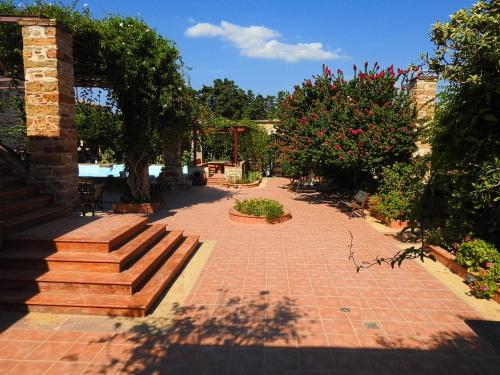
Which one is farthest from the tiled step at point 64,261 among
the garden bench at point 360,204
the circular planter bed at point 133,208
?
the garden bench at point 360,204

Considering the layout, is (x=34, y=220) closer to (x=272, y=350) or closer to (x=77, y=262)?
(x=77, y=262)

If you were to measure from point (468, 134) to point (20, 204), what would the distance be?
24.0 ft

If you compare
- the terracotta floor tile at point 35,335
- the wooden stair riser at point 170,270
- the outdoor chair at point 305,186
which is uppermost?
the outdoor chair at point 305,186

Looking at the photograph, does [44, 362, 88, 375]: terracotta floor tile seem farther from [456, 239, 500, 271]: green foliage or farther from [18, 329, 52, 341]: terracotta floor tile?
[456, 239, 500, 271]: green foliage

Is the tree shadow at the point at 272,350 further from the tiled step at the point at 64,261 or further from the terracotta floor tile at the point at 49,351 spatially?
the tiled step at the point at 64,261

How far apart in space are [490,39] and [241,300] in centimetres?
446

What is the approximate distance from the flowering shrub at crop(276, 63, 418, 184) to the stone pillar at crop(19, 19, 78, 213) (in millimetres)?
7364

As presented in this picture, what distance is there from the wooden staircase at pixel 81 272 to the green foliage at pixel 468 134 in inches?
161

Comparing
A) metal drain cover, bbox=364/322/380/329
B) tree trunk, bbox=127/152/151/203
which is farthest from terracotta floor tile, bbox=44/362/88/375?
tree trunk, bbox=127/152/151/203

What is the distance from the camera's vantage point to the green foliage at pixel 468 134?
1.62 m

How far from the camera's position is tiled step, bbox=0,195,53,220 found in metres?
6.24

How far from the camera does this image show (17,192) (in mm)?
6930

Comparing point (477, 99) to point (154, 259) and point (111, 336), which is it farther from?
point (154, 259)

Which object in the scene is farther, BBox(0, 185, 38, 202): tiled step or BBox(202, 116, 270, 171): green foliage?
BBox(202, 116, 270, 171): green foliage
